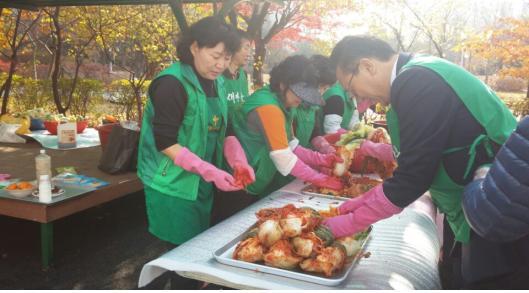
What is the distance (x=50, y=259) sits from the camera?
11.0ft

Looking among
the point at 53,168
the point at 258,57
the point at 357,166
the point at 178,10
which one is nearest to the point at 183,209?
the point at 357,166

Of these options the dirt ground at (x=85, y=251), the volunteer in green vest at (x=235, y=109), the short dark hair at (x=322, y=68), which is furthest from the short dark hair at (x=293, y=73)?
the dirt ground at (x=85, y=251)

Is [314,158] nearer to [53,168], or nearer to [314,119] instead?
[314,119]

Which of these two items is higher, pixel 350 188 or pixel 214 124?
pixel 214 124

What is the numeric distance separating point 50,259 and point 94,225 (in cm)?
103

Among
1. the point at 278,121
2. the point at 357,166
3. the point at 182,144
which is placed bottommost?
the point at 357,166

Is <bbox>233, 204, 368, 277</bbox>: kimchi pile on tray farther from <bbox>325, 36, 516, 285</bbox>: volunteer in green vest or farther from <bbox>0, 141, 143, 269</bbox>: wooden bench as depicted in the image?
<bbox>0, 141, 143, 269</bbox>: wooden bench

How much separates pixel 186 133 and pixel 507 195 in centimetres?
141

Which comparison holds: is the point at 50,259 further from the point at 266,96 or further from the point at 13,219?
the point at 266,96

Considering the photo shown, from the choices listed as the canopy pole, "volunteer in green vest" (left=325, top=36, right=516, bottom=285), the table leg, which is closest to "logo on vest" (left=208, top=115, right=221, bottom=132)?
"volunteer in green vest" (left=325, top=36, right=516, bottom=285)

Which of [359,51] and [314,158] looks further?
[314,158]

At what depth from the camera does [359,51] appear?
157 centimetres

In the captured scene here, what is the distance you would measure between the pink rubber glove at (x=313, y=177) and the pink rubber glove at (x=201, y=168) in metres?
0.58

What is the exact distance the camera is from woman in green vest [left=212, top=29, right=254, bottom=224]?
2.62 meters
